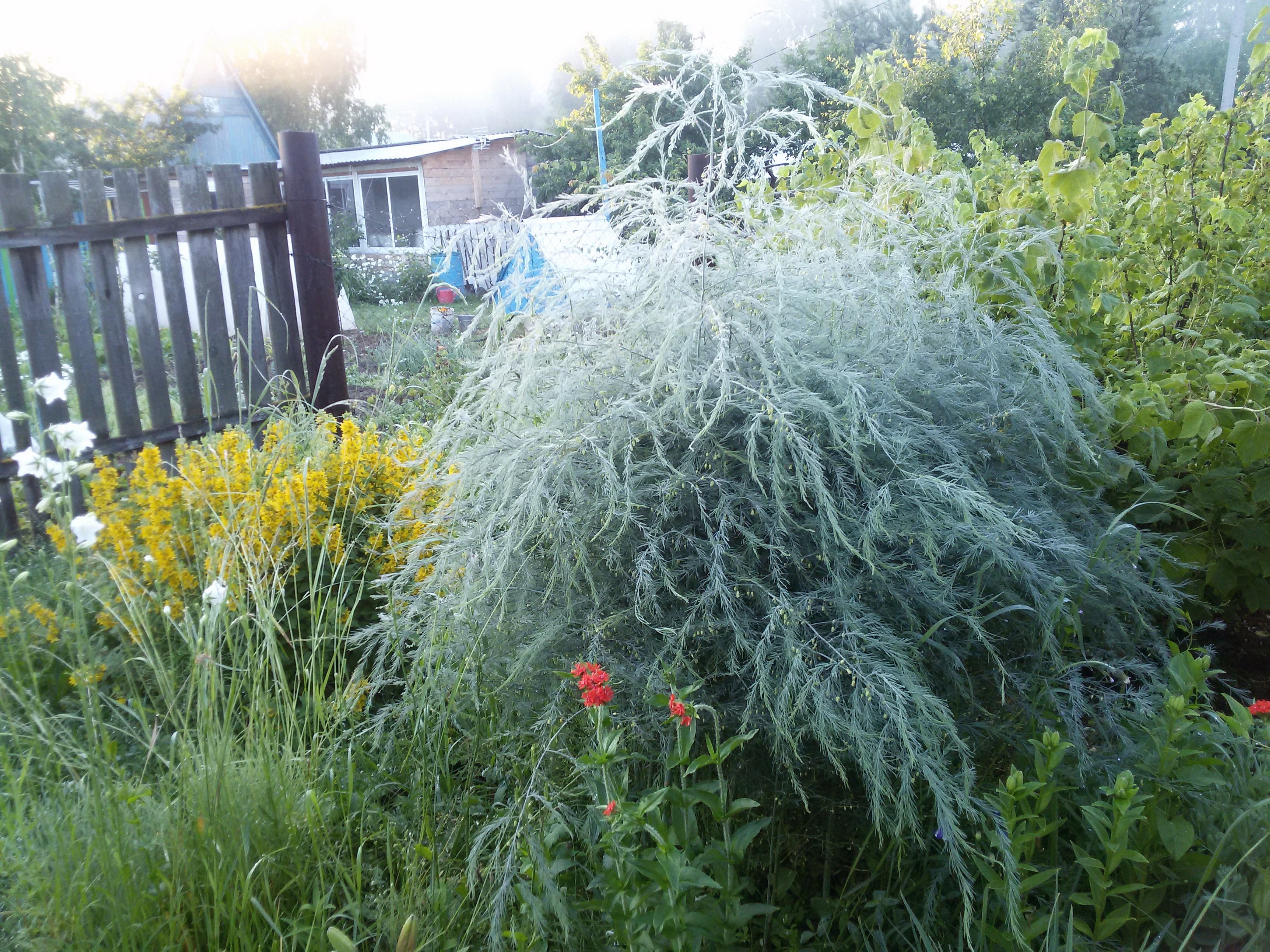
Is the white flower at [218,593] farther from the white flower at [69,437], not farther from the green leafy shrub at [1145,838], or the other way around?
the green leafy shrub at [1145,838]

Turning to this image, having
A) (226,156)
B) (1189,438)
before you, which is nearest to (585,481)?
(1189,438)

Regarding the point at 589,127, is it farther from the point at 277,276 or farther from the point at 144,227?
the point at 144,227

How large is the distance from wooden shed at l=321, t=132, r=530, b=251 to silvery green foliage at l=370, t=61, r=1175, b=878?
76.1 ft

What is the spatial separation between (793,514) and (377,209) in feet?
96.3

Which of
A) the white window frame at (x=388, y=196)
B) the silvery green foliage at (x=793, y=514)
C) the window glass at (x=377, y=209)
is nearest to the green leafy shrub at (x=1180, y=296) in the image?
the silvery green foliage at (x=793, y=514)

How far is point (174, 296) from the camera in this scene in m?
3.84

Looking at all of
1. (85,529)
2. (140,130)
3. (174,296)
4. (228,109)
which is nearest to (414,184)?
(140,130)

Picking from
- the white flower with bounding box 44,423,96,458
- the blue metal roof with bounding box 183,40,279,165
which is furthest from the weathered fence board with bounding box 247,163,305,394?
the blue metal roof with bounding box 183,40,279,165

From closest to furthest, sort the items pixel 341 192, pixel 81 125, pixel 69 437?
pixel 69 437
pixel 81 125
pixel 341 192

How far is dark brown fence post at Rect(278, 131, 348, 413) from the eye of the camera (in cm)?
396

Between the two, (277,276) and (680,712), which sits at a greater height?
(277,276)

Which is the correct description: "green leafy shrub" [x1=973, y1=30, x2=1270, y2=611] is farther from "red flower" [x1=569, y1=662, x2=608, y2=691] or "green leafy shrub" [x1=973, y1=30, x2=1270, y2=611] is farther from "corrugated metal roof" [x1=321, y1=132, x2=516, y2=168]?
"corrugated metal roof" [x1=321, y1=132, x2=516, y2=168]

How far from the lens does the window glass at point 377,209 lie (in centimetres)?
2803

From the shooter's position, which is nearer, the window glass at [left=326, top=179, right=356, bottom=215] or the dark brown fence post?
the dark brown fence post
